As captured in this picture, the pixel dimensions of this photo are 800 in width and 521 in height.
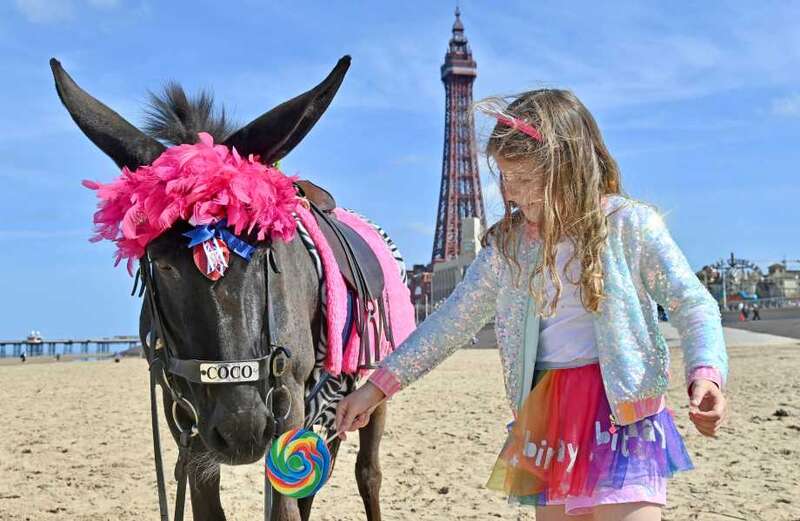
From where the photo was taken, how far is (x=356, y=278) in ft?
12.6

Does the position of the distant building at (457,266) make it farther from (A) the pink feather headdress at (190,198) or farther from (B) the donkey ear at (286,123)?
(A) the pink feather headdress at (190,198)

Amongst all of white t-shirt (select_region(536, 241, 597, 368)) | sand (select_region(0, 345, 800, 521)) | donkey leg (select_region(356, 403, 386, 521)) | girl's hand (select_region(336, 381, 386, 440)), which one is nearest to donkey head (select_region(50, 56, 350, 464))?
girl's hand (select_region(336, 381, 386, 440))

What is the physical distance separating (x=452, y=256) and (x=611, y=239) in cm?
8736

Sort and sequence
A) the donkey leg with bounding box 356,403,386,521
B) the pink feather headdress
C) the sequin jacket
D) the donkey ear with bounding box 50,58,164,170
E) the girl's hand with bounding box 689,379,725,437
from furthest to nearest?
the donkey leg with bounding box 356,403,386,521 → the donkey ear with bounding box 50,58,164,170 → the pink feather headdress → the sequin jacket → the girl's hand with bounding box 689,379,725,437

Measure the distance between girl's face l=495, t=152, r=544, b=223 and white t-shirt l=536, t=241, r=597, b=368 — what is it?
0.14 meters

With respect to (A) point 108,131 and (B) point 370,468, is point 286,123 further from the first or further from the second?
(B) point 370,468

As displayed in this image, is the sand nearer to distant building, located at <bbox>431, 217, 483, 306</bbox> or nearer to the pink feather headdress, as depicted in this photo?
the pink feather headdress

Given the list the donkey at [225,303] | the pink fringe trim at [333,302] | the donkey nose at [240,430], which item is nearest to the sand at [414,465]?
the pink fringe trim at [333,302]

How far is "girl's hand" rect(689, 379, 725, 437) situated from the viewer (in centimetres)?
225

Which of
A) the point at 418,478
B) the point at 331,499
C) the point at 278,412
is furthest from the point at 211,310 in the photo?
the point at 418,478

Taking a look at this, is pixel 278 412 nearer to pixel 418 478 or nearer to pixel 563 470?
pixel 563 470

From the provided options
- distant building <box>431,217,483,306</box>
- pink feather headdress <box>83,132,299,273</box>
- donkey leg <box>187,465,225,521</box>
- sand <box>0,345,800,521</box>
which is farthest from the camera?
distant building <box>431,217,483,306</box>

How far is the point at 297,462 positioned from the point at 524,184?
3.79ft

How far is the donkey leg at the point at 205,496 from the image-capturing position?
11.3 ft
